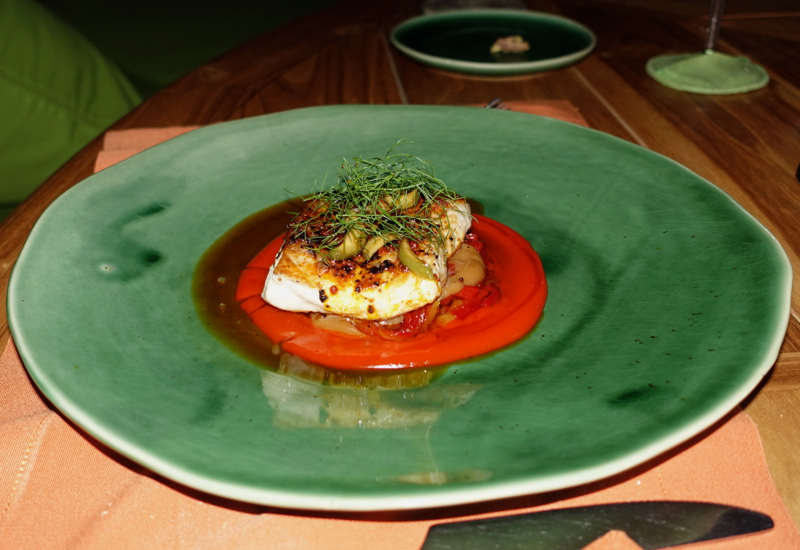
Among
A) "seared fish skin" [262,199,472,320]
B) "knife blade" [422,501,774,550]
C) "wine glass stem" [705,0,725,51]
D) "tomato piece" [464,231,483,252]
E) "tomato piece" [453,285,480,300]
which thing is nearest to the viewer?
"knife blade" [422,501,774,550]

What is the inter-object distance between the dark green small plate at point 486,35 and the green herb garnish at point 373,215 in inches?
44.4

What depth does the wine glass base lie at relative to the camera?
9.14 feet

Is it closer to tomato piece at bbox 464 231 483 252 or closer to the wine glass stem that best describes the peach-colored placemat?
tomato piece at bbox 464 231 483 252

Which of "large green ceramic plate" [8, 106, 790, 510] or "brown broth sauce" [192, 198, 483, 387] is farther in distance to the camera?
"brown broth sauce" [192, 198, 483, 387]

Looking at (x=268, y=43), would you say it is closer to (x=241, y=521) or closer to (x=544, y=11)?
(x=544, y=11)

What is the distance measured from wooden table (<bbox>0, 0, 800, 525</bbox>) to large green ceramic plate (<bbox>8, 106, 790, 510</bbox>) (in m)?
0.27

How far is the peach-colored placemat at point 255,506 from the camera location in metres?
1.14

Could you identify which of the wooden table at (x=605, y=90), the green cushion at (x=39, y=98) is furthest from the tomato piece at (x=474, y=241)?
the green cushion at (x=39, y=98)

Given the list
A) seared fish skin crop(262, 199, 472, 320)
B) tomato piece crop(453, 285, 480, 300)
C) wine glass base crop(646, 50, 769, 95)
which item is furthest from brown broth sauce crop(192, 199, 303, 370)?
wine glass base crop(646, 50, 769, 95)

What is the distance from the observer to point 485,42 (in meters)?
3.38

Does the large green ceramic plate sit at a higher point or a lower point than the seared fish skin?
higher

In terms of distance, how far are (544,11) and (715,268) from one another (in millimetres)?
2878

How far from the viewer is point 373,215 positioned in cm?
188

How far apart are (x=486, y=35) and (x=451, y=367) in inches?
99.7
